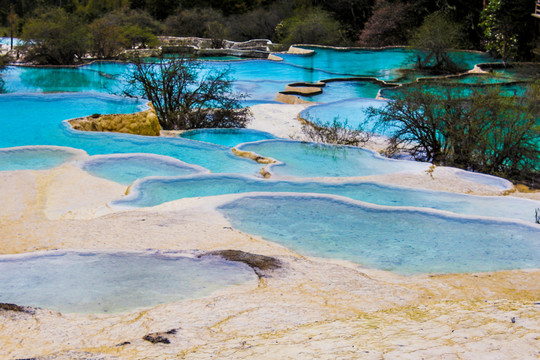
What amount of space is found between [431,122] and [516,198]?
12.8 feet

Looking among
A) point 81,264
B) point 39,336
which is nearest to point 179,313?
point 39,336

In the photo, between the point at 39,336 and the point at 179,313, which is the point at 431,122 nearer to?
the point at 179,313

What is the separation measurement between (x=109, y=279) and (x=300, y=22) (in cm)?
2518

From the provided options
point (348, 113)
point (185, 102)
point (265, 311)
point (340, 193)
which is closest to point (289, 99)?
point (348, 113)

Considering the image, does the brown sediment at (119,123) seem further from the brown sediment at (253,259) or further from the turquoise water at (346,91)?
the brown sediment at (253,259)

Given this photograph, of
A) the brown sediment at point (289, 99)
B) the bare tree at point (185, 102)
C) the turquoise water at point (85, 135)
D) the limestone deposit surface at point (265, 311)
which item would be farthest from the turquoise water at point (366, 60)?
the limestone deposit surface at point (265, 311)

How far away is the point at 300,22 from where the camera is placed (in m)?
28.0

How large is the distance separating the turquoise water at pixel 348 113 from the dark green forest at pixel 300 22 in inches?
324

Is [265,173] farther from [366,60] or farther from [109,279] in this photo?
[366,60]

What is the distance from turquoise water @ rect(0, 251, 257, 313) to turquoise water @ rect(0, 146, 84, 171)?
4.42 m

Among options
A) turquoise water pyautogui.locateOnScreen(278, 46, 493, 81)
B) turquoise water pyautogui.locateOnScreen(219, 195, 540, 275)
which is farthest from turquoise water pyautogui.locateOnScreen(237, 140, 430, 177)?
turquoise water pyautogui.locateOnScreen(278, 46, 493, 81)

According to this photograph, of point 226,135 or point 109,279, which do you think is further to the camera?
point 226,135

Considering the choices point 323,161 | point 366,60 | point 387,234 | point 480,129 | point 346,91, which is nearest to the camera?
point 387,234

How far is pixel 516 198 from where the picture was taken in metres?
7.20
